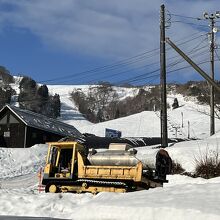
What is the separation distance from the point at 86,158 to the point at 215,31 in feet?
89.4

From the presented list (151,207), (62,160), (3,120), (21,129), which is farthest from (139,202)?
(3,120)

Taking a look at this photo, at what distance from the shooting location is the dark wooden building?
5388 centimetres

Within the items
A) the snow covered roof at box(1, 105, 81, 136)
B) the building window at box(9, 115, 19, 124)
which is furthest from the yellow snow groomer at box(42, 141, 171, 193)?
the building window at box(9, 115, 19, 124)

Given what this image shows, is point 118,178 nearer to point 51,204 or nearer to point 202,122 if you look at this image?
point 51,204

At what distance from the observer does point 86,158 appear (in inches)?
869

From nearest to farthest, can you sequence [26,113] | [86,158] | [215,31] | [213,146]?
[86,158] < [213,146] < [215,31] < [26,113]

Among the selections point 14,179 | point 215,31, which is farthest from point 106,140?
point 14,179

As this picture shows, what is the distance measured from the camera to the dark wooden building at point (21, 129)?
53.9 meters

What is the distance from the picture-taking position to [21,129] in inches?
2131

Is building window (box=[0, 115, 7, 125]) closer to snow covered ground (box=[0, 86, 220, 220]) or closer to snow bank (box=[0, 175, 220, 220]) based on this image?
snow covered ground (box=[0, 86, 220, 220])

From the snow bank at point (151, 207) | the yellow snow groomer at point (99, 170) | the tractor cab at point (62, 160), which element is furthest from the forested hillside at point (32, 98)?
the snow bank at point (151, 207)

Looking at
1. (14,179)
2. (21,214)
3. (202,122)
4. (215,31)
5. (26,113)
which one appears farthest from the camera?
(202,122)

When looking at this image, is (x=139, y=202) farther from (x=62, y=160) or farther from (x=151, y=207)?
(x=62, y=160)

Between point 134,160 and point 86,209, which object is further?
point 134,160
